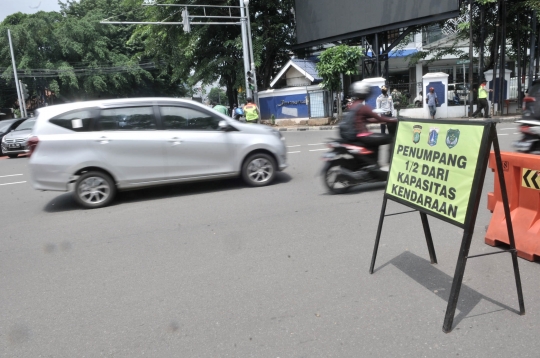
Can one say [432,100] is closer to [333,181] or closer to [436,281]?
[333,181]

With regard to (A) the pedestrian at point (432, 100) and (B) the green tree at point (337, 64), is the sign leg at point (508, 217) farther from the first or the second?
(B) the green tree at point (337, 64)

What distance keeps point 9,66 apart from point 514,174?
39407 millimetres

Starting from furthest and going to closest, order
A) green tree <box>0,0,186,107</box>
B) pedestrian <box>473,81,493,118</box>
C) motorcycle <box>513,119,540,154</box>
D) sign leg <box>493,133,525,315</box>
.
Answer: green tree <box>0,0,186,107</box> < pedestrian <box>473,81,493,118</box> < motorcycle <box>513,119,540,154</box> < sign leg <box>493,133,525,315</box>

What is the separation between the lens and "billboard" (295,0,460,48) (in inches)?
819

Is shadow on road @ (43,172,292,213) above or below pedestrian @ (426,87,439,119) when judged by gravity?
below

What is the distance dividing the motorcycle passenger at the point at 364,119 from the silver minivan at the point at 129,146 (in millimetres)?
1927

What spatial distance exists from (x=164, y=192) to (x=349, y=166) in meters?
3.37

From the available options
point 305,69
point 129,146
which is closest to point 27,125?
point 129,146

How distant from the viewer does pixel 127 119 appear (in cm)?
759

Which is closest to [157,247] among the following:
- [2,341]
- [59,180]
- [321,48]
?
[2,341]

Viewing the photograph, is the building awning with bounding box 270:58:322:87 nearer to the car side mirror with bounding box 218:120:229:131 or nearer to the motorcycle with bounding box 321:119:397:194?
the car side mirror with bounding box 218:120:229:131

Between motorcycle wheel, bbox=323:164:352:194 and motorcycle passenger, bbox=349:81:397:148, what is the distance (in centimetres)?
60

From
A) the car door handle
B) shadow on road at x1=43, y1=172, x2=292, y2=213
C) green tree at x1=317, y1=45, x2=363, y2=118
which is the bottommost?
shadow on road at x1=43, y1=172, x2=292, y2=213

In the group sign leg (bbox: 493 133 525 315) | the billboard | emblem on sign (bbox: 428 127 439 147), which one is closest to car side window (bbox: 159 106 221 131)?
emblem on sign (bbox: 428 127 439 147)
